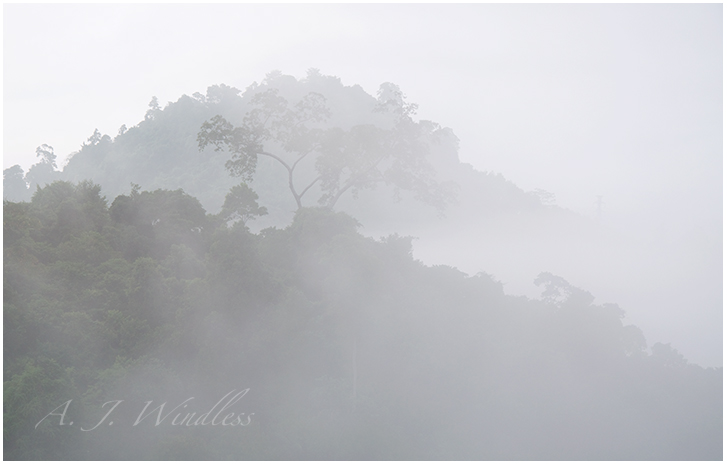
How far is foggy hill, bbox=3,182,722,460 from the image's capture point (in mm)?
10352

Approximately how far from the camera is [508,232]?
76125 mm

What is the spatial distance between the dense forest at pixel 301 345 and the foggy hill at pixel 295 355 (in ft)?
0.17

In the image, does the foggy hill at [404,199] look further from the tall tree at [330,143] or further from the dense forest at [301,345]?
the dense forest at [301,345]

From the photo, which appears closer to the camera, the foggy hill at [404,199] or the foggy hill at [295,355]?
the foggy hill at [295,355]

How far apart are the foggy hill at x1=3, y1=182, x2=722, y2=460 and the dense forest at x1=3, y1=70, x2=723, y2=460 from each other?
53 mm

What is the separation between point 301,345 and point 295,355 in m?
0.31

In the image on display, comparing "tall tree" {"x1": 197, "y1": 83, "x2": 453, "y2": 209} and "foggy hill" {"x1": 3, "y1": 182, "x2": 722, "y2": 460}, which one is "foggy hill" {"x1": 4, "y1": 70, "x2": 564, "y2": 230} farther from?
"foggy hill" {"x1": 3, "y1": 182, "x2": 722, "y2": 460}

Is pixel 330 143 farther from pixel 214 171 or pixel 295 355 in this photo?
pixel 214 171

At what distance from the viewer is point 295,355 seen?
13375 mm

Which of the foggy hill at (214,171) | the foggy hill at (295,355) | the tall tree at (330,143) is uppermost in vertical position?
the foggy hill at (214,171)

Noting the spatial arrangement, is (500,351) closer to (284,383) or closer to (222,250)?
(284,383)

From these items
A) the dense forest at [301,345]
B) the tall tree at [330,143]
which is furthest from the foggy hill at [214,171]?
the dense forest at [301,345]

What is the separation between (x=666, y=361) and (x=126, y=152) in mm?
67965

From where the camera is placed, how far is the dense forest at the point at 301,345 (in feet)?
34.3
